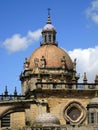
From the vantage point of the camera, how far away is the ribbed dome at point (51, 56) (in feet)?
245

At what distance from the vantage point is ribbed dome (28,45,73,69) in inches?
2938

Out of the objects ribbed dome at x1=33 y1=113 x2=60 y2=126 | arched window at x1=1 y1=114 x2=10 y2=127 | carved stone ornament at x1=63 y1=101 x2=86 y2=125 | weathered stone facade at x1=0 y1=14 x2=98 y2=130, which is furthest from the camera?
arched window at x1=1 y1=114 x2=10 y2=127

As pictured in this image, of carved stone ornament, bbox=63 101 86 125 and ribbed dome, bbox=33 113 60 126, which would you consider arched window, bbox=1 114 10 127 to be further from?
ribbed dome, bbox=33 113 60 126

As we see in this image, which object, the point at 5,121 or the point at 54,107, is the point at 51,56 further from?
the point at 54,107

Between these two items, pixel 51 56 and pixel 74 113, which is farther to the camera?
pixel 51 56

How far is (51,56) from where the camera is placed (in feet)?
248

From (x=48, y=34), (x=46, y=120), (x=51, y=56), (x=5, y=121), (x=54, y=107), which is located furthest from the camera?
(x=48, y=34)

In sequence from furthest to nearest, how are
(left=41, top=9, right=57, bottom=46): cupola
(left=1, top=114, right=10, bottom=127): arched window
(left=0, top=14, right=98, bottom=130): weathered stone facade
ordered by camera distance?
(left=41, top=9, right=57, bottom=46): cupola < (left=1, top=114, right=10, bottom=127): arched window < (left=0, top=14, right=98, bottom=130): weathered stone facade

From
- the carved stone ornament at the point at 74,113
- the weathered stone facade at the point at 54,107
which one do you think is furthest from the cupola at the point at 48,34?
the carved stone ornament at the point at 74,113

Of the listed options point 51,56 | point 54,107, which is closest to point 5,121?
point 54,107

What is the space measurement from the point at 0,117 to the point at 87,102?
997 centimetres

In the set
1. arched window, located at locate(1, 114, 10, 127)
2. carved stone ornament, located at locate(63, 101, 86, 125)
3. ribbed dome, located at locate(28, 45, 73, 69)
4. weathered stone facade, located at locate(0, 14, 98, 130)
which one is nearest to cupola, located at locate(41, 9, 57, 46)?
ribbed dome, located at locate(28, 45, 73, 69)

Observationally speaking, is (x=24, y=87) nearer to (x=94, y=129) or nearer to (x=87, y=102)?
(x=87, y=102)

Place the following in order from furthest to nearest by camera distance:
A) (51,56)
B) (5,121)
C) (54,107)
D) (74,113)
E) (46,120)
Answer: (51,56)
(5,121)
(74,113)
(54,107)
(46,120)
